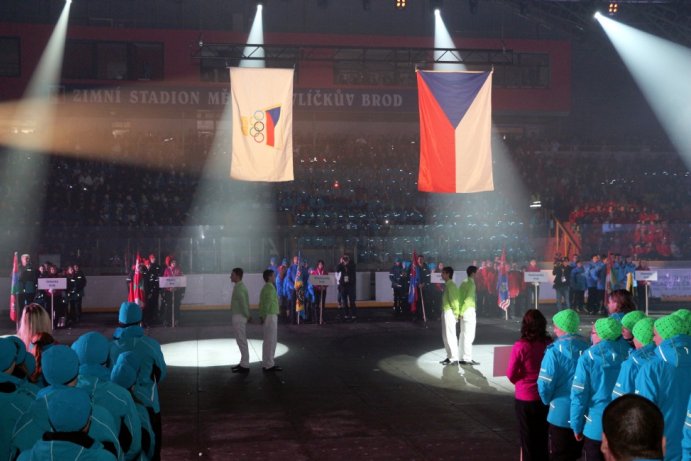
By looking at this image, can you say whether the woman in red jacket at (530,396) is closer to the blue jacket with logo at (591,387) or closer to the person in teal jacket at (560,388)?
the person in teal jacket at (560,388)

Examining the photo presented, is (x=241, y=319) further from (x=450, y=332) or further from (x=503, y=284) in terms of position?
A: (x=503, y=284)

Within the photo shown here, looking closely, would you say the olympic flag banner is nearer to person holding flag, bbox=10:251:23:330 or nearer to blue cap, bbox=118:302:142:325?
person holding flag, bbox=10:251:23:330

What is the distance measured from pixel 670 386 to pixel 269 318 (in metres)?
9.25

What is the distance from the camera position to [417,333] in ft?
64.0

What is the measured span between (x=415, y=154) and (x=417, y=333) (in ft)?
56.0

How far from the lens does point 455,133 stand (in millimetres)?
16562

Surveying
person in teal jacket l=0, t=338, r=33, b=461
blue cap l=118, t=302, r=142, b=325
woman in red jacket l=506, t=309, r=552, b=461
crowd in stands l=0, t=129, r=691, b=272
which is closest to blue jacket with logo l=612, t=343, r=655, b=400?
woman in red jacket l=506, t=309, r=552, b=461

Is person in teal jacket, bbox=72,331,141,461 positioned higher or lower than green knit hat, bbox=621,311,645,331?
lower

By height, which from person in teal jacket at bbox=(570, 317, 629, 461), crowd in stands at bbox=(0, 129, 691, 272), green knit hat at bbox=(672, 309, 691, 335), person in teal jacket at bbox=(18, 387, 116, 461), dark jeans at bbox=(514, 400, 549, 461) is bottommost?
dark jeans at bbox=(514, 400, 549, 461)

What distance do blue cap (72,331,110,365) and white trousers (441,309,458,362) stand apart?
9.79 meters

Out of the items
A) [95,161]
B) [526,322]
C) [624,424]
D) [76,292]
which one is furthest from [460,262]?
[624,424]

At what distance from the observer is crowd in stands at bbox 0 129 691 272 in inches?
1087

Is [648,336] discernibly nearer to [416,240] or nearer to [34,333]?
[34,333]

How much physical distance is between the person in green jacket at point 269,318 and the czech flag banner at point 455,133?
14.4 feet
